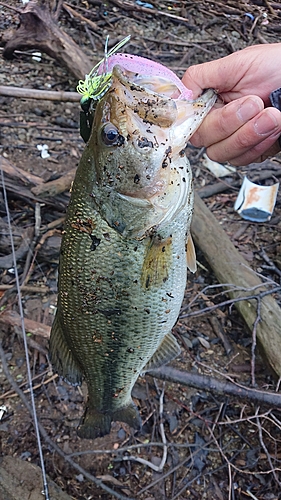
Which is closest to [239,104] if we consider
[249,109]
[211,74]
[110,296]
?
[249,109]

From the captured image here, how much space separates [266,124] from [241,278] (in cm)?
177

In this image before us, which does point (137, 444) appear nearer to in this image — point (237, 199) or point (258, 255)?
point (258, 255)

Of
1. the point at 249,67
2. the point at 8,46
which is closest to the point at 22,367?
the point at 249,67

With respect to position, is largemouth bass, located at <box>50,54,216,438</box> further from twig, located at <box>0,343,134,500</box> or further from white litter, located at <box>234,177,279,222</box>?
white litter, located at <box>234,177,279,222</box>

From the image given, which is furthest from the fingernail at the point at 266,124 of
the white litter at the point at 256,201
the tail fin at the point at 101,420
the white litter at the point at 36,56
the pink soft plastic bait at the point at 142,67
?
the white litter at the point at 36,56

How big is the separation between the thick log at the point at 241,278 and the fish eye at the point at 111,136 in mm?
1717

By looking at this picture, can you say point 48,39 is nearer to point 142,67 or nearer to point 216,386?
point 142,67

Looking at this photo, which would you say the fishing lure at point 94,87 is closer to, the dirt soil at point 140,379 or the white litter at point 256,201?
the dirt soil at point 140,379

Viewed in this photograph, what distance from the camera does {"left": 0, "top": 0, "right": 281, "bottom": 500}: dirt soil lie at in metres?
2.71

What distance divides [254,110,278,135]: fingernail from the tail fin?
137 centimetres

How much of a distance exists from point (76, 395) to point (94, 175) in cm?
193

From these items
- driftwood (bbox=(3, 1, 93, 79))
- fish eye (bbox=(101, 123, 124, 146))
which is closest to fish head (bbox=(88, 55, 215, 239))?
fish eye (bbox=(101, 123, 124, 146))

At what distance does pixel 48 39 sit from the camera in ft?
15.9

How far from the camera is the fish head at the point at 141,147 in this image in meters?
1.45
